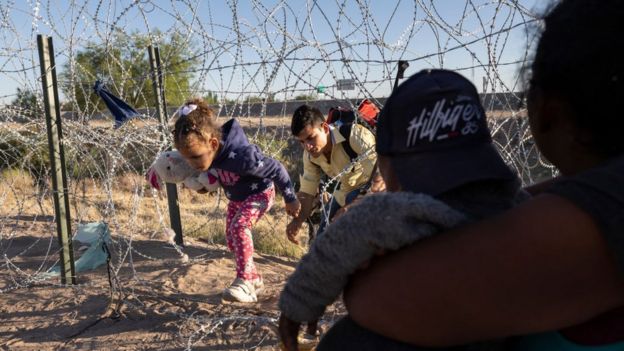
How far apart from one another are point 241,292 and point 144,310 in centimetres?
65

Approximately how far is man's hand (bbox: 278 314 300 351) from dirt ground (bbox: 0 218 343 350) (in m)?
1.92

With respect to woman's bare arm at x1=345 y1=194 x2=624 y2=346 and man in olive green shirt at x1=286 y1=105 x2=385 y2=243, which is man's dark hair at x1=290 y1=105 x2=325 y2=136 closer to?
man in olive green shirt at x1=286 y1=105 x2=385 y2=243

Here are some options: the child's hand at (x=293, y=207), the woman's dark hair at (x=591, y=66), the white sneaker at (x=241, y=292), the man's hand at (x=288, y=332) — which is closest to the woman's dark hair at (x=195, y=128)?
the child's hand at (x=293, y=207)

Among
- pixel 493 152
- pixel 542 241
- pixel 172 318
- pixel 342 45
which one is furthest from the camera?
pixel 172 318

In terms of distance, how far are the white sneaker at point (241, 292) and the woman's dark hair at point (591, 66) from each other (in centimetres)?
340

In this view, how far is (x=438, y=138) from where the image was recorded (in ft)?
2.79

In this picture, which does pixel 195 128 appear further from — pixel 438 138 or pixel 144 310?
pixel 438 138

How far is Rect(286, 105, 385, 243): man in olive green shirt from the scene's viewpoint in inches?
153

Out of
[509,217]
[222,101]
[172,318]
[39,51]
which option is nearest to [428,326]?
[509,217]

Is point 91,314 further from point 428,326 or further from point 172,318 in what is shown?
point 428,326

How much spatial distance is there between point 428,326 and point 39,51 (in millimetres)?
4127

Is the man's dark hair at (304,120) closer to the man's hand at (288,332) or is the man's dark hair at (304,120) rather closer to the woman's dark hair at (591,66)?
the man's hand at (288,332)

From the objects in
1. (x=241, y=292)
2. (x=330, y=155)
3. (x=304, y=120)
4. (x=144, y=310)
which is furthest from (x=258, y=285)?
(x=304, y=120)

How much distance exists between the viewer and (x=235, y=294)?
A: 13.0 feet
